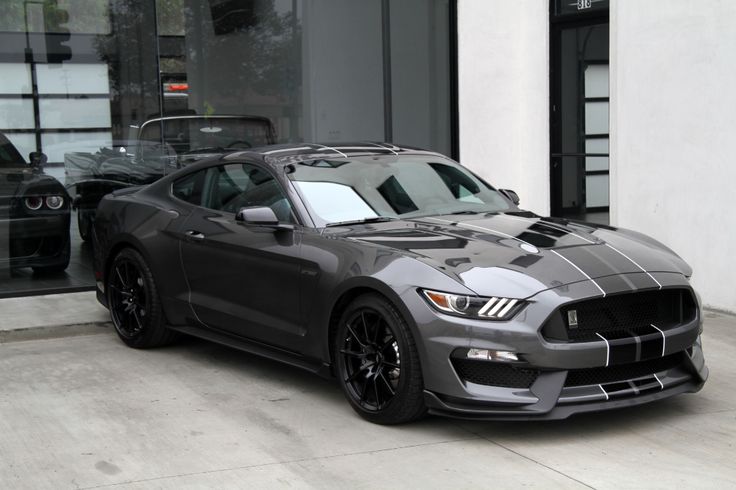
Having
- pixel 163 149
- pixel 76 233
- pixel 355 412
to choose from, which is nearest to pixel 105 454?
pixel 355 412

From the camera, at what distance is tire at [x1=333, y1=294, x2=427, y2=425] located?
5270mm

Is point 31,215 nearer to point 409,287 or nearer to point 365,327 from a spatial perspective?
point 365,327

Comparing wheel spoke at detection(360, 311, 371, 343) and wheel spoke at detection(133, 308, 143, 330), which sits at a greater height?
Result: wheel spoke at detection(360, 311, 371, 343)

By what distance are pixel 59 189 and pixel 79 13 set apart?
1.84m

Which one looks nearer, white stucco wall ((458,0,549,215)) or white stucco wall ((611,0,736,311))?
white stucco wall ((611,0,736,311))

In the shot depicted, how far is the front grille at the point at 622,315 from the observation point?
5.11m

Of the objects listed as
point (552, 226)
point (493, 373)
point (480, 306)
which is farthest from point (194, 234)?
point (493, 373)

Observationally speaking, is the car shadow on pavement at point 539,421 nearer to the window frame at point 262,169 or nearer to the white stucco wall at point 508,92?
the window frame at point 262,169

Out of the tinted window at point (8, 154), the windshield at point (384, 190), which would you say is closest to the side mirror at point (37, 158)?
the tinted window at point (8, 154)

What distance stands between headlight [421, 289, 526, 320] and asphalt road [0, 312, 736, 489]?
691 mm

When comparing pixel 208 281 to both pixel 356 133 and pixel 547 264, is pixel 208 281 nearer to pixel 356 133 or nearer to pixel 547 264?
pixel 547 264

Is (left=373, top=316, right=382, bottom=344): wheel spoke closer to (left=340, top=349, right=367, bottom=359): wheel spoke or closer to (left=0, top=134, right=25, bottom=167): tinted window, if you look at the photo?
(left=340, top=349, right=367, bottom=359): wheel spoke

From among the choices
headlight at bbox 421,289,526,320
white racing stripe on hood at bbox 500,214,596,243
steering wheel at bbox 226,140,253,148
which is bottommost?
headlight at bbox 421,289,526,320

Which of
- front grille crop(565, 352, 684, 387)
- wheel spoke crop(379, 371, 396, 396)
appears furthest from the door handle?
front grille crop(565, 352, 684, 387)
